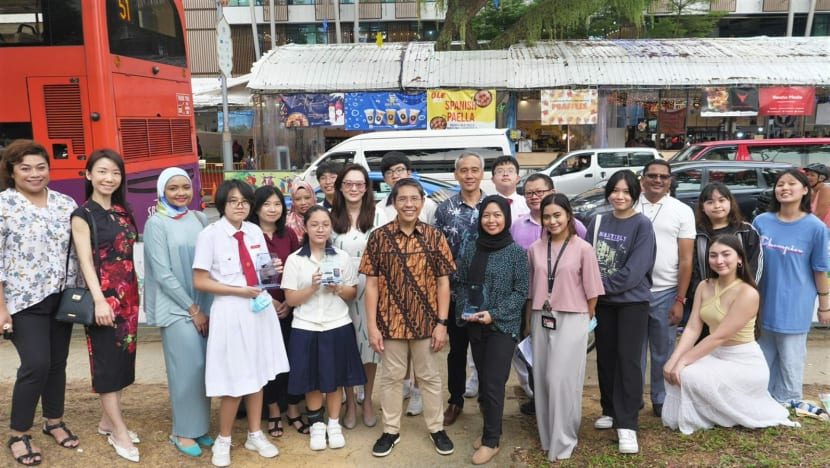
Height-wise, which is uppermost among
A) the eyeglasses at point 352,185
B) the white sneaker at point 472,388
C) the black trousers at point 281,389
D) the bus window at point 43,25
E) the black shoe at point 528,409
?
the bus window at point 43,25

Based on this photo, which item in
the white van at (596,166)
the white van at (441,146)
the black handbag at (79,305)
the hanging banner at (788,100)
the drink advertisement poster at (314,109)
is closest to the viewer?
the black handbag at (79,305)

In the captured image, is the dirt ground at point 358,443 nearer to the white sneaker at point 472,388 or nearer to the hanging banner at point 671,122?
the white sneaker at point 472,388

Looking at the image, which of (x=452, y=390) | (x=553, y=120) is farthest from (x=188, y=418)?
(x=553, y=120)

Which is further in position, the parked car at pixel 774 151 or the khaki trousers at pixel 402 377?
the parked car at pixel 774 151

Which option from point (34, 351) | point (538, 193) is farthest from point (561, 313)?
point (34, 351)

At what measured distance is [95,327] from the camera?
3377 mm

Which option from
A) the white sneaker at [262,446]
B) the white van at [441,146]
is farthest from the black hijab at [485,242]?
the white van at [441,146]

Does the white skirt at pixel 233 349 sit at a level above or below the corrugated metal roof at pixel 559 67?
below

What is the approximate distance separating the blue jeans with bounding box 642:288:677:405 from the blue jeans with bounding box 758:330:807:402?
66 cm

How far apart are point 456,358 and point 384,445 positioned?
0.78 metres

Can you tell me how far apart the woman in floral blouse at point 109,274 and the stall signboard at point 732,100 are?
631 inches

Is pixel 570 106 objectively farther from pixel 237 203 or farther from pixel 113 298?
pixel 113 298

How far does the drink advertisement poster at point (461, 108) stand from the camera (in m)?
15.7

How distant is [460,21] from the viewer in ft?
59.9
